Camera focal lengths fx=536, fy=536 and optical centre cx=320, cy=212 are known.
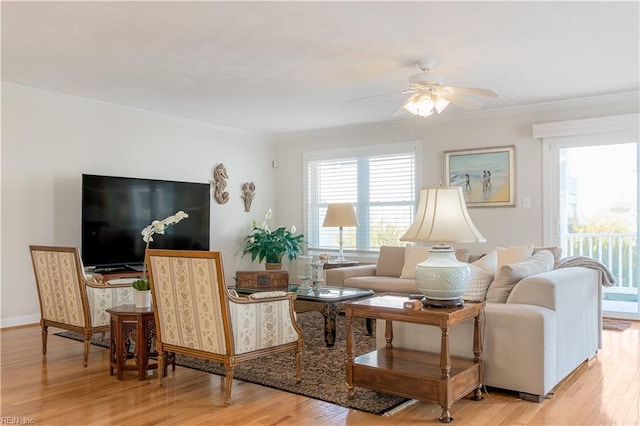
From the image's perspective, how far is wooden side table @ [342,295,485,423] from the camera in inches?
109

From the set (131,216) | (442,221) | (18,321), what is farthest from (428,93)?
(18,321)

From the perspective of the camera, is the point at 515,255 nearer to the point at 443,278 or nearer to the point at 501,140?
the point at 443,278

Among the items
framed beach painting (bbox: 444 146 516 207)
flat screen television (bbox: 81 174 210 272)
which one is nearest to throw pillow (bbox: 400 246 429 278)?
framed beach painting (bbox: 444 146 516 207)

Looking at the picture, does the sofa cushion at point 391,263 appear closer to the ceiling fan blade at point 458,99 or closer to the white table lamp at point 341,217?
the white table lamp at point 341,217

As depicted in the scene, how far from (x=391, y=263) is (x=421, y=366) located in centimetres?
315

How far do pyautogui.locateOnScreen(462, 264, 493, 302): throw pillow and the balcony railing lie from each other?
10.2ft

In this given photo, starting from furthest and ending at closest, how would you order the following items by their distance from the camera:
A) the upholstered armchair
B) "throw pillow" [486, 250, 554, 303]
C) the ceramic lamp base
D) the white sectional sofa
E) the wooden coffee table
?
the wooden coffee table
the upholstered armchair
"throw pillow" [486, 250, 554, 303]
the white sectional sofa
the ceramic lamp base

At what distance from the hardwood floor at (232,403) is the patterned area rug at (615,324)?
1.50m

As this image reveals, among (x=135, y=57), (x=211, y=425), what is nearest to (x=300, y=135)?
(x=135, y=57)

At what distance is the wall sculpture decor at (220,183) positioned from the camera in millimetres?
7383

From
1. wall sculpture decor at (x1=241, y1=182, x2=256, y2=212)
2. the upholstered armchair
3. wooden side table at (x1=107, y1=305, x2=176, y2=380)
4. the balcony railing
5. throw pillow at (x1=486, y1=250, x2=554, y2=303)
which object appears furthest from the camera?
wall sculpture decor at (x1=241, y1=182, x2=256, y2=212)

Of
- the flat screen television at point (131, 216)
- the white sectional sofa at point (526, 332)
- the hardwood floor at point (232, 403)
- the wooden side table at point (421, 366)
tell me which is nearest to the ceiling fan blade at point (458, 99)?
the white sectional sofa at point (526, 332)

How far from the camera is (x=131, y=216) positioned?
6.05 meters

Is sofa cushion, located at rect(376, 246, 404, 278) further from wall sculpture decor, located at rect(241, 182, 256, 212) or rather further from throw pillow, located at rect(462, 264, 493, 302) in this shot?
throw pillow, located at rect(462, 264, 493, 302)
